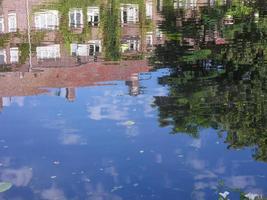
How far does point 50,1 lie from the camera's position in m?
32.1

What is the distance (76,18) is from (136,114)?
53.7 feet

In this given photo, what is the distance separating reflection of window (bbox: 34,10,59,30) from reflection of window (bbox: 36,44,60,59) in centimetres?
457

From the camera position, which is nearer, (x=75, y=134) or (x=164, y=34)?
(x=75, y=134)

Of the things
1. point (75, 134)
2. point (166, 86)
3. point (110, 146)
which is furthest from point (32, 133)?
point (166, 86)

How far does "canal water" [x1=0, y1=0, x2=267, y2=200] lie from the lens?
7.47 metres

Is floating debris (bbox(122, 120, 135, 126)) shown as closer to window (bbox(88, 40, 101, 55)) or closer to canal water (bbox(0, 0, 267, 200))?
canal water (bbox(0, 0, 267, 200))

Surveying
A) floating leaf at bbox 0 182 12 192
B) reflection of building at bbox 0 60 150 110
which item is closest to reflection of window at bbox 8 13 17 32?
reflection of building at bbox 0 60 150 110

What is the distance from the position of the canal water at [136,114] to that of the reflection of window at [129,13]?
4.40m

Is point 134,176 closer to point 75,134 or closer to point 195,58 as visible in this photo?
point 75,134

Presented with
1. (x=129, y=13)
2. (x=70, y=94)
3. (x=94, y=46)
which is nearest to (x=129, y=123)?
(x=70, y=94)

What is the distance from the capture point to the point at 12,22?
25531 millimetres

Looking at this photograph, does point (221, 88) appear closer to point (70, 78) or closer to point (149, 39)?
point (70, 78)

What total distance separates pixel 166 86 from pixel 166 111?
81.1 inches

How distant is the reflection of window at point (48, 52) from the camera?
54.7 ft
